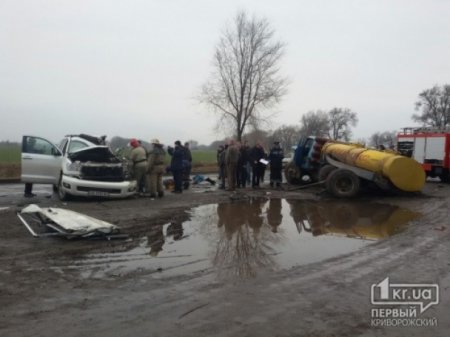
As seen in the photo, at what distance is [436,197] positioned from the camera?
14.9 m

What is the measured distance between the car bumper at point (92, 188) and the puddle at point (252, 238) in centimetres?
246

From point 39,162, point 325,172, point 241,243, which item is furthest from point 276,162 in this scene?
point 241,243

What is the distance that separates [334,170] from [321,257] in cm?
892

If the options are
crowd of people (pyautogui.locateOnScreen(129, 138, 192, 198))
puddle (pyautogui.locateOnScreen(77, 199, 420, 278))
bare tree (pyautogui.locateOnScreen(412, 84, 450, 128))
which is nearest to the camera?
puddle (pyautogui.locateOnScreen(77, 199, 420, 278))

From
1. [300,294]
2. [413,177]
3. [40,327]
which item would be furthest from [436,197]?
[40,327]

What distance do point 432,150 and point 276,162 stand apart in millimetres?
8321

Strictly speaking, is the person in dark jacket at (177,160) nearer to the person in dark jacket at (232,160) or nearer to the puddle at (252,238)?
the person in dark jacket at (232,160)

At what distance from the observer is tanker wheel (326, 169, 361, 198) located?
1476cm

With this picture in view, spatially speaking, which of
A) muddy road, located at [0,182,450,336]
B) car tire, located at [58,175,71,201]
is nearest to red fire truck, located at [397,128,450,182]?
muddy road, located at [0,182,450,336]

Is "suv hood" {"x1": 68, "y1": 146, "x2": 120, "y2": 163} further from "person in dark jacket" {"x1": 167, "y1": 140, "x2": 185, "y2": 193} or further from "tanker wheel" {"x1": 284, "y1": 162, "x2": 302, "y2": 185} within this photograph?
"tanker wheel" {"x1": 284, "y1": 162, "x2": 302, "y2": 185}

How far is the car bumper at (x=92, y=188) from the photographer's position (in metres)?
13.0

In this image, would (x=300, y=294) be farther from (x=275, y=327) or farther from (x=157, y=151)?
(x=157, y=151)

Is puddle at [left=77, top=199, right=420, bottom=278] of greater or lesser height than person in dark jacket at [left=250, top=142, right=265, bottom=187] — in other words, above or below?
below


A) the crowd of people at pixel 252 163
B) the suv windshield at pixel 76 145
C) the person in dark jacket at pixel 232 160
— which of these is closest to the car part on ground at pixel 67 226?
the suv windshield at pixel 76 145
